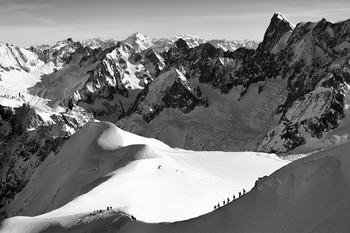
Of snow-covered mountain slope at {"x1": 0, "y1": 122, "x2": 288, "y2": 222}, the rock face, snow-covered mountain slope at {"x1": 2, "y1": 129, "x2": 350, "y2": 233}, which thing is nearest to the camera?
snow-covered mountain slope at {"x1": 2, "y1": 129, "x2": 350, "y2": 233}

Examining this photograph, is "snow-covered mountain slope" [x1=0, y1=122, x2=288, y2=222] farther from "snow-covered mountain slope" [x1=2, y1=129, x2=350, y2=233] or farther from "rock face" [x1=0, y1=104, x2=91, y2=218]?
"rock face" [x1=0, y1=104, x2=91, y2=218]

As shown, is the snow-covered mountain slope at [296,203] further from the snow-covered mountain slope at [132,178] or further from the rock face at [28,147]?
the rock face at [28,147]

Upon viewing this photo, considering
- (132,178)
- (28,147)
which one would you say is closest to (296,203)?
(132,178)

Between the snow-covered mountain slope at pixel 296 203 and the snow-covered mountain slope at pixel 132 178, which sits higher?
the snow-covered mountain slope at pixel 296 203

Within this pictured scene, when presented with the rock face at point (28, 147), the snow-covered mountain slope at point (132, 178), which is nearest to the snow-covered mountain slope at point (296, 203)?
the snow-covered mountain slope at point (132, 178)

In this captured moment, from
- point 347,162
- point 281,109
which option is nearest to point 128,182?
point 347,162

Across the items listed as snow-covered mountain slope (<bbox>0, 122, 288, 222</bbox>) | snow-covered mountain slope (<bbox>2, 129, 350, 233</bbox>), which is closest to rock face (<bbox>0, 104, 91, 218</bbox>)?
snow-covered mountain slope (<bbox>0, 122, 288, 222</bbox>)
